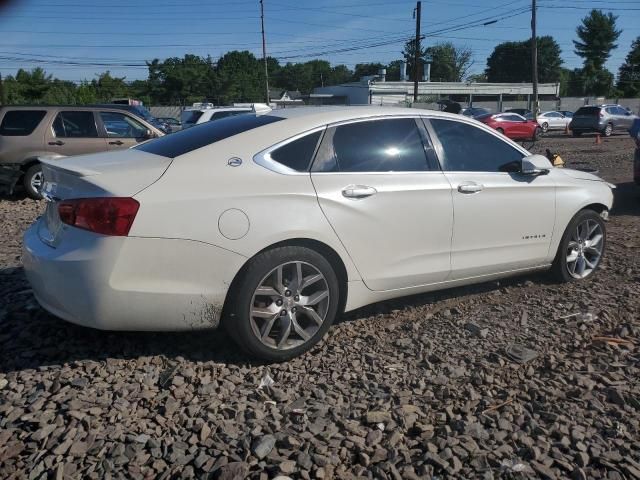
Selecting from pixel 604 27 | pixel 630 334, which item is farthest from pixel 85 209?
pixel 604 27

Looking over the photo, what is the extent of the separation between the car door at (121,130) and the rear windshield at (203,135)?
6822mm

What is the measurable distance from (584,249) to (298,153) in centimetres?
298

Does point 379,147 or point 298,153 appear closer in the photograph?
point 298,153

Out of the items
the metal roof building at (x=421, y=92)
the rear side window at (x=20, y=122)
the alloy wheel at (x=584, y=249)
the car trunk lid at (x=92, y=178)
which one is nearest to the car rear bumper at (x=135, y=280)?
the car trunk lid at (x=92, y=178)

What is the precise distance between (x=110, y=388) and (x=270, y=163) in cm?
157

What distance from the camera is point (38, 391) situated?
324 centimetres

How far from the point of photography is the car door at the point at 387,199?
380 centimetres

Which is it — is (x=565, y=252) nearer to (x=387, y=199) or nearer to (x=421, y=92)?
(x=387, y=199)

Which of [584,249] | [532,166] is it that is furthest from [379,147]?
[584,249]

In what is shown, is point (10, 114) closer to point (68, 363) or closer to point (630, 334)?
point (68, 363)

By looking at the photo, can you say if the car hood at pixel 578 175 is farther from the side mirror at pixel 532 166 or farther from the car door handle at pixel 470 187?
the car door handle at pixel 470 187

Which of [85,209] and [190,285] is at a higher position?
[85,209]

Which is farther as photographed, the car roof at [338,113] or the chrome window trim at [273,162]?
the car roof at [338,113]

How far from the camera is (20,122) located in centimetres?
1009
